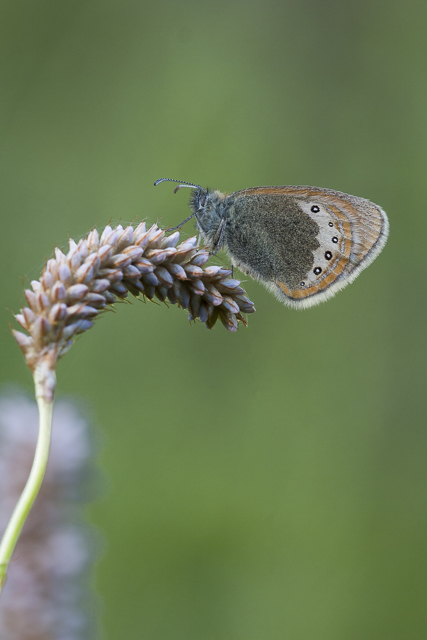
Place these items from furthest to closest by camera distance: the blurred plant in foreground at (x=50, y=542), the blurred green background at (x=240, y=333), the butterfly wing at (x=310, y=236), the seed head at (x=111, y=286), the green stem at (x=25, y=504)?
the blurred green background at (x=240, y=333) < the butterfly wing at (x=310, y=236) < the blurred plant in foreground at (x=50, y=542) < the seed head at (x=111, y=286) < the green stem at (x=25, y=504)

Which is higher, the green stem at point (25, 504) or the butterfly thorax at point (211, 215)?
the butterfly thorax at point (211, 215)

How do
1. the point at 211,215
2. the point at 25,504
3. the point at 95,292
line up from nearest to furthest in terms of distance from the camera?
the point at 25,504 < the point at 95,292 < the point at 211,215

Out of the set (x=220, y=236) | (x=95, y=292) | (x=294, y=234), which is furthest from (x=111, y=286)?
(x=294, y=234)

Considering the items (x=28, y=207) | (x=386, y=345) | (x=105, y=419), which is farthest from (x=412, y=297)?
(x=28, y=207)

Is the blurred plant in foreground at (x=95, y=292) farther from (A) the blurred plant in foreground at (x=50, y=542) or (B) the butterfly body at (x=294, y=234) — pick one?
(B) the butterfly body at (x=294, y=234)

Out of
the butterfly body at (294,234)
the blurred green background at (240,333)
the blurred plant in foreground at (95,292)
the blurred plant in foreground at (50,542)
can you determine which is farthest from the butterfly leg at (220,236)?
the blurred plant in foreground at (95,292)

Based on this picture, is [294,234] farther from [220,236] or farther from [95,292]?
[95,292]

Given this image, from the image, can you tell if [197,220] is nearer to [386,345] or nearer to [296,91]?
[386,345]
